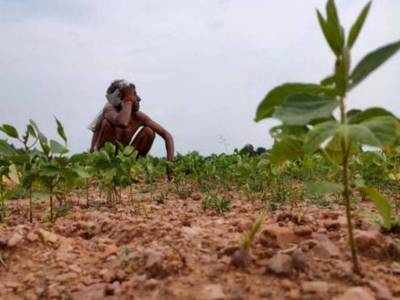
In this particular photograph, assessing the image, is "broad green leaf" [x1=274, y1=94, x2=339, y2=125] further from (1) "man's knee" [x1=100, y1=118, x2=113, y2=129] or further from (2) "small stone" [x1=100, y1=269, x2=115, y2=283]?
(1) "man's knee" [x1=100, y1=118, x2=113, y2=129]

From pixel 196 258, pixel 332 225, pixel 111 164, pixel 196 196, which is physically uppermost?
pixel 111 164

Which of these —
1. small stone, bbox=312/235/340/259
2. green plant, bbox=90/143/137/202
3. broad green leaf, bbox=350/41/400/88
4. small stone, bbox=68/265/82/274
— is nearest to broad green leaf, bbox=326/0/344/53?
broad green leaf, bbox=350/41/400/88

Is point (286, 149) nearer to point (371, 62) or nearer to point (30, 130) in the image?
point (371, 62)

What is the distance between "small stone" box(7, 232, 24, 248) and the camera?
11.4ft

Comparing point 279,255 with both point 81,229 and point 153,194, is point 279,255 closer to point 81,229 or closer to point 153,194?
point 81,229

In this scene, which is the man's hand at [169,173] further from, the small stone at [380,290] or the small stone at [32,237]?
the small stone at [380,290]

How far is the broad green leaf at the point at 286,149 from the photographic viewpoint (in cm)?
253

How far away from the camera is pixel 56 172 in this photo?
4535mm

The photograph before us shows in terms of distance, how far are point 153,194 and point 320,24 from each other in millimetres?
4571

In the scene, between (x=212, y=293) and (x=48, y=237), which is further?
(x=48, y=237)

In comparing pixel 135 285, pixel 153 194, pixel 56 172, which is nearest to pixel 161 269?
pixel 135 285

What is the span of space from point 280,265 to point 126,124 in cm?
763

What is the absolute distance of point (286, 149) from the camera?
2.57 metres

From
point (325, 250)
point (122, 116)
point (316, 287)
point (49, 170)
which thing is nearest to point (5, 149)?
point (49, 170)
